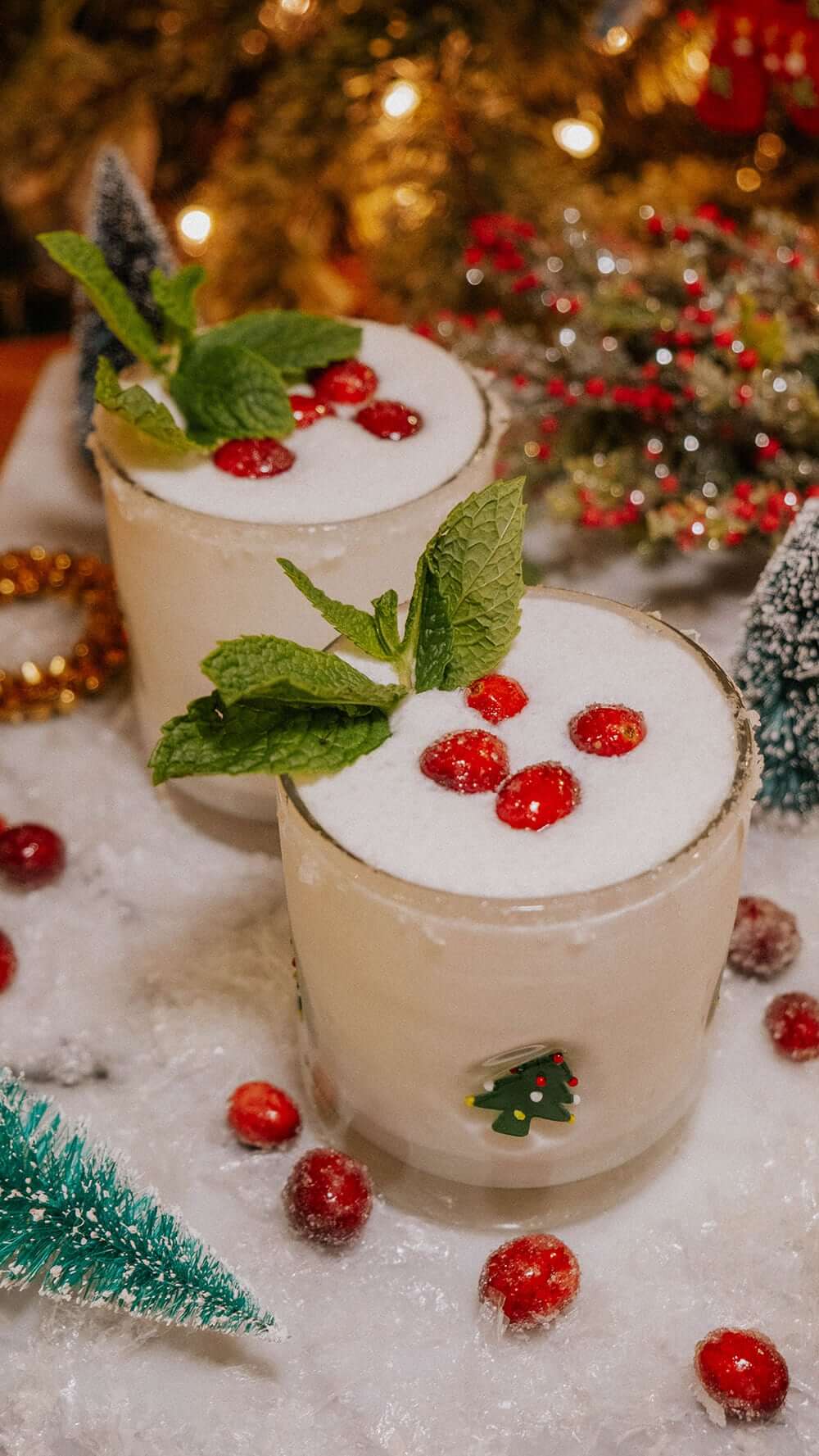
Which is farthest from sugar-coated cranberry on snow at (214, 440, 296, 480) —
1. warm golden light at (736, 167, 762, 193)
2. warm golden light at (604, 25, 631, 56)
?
warm golden light at (736, 167, 762, 193)

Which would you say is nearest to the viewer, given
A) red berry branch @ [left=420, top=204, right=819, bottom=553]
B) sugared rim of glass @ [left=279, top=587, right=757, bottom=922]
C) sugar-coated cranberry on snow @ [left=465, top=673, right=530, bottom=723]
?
sugared rim of glass @ [left=279, top=587, right=757, bottom=922]

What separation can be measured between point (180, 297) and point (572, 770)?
590 millimetres

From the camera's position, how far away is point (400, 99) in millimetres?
1626

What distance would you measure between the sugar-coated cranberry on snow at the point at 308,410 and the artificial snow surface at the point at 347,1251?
344 mm

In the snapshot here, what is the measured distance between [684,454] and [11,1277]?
0.91m

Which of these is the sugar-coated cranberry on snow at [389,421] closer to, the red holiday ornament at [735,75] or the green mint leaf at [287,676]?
the green mint leaf at [287,676]

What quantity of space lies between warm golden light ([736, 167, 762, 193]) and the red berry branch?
35cm

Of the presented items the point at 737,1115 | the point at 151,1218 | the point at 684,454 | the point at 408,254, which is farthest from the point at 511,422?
the point at 151,1218

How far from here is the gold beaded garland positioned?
134 cm

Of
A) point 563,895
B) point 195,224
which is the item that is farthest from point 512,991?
point 195,224

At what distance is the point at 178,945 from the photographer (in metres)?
1.13

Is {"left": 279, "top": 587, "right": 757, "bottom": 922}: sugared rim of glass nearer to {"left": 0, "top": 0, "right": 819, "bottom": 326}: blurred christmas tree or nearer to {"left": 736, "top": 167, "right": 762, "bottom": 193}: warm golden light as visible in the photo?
{"left": 0, "top": 0, "right": 819, "bottom": 326}: blurred christmas tree

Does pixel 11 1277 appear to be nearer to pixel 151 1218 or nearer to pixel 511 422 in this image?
pixel 151 1218

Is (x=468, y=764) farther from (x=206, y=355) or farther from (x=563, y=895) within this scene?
(x=206, y=355)
